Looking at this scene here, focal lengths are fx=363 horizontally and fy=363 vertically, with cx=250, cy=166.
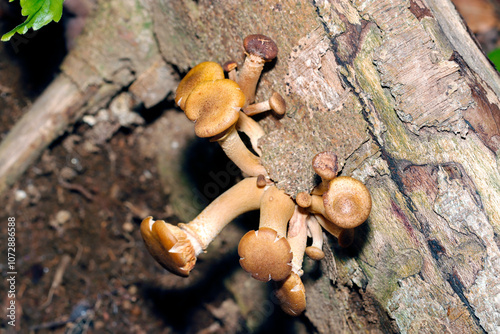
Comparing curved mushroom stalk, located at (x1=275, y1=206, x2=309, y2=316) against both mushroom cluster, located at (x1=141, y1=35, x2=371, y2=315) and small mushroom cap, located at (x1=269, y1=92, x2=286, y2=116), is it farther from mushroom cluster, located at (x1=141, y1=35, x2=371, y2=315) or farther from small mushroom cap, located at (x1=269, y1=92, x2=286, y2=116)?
small mushroom cap, located at (x1=269, y1=92, x2=286, y2=116)

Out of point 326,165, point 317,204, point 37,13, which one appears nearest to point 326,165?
point 326,165

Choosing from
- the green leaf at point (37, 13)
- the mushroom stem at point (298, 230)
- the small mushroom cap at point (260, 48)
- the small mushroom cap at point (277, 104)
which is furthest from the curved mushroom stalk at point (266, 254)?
the green leaf at point (37, 13)

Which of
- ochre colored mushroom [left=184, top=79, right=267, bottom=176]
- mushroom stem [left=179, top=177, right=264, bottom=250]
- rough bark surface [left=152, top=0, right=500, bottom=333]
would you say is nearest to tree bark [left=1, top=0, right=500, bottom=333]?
rough bark surface [left=152, top=0, right=500, bottom=333]

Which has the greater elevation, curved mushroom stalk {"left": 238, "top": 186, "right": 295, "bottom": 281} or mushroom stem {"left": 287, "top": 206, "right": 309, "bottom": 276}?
curved mushroom stalk {"left": 238, "top": 186, "right": 295, "bottom": 281}

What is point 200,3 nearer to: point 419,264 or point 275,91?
point 275,91

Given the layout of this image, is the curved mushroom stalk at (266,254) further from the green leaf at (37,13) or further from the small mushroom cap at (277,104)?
the green leaf at (37,13)

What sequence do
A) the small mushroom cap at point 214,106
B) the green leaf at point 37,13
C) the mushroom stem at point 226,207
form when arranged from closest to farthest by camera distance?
the small mushroom cap at point 214,106 < the mushroom stem at point 226,207 < the green leaf at point 37,13
